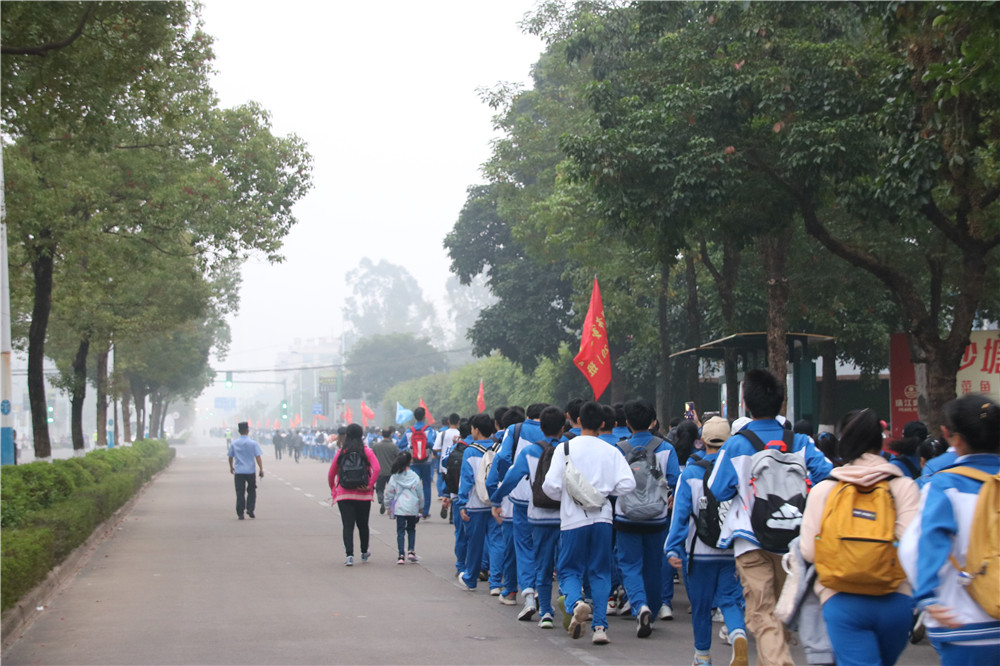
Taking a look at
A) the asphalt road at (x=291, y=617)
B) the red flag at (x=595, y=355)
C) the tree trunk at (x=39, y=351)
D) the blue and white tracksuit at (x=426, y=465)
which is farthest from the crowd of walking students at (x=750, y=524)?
the tree trunk at (x=39, y=351)

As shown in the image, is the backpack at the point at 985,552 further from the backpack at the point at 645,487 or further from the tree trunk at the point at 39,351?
the tree trunk at the point at 39,351

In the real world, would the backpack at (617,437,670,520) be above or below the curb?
above

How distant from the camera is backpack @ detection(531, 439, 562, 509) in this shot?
867 centimetres

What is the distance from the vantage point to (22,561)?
951cm

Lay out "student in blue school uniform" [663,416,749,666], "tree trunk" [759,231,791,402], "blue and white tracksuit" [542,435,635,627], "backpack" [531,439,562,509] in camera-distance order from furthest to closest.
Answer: "tree trunk" [759,231,791,402] → "backpack" [531,439,562,509] → "blue and white tracksuit" [542,435,635,627] → "student in blue school uniform" [663,416,749,666]

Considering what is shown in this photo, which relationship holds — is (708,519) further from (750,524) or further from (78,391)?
(78,391)

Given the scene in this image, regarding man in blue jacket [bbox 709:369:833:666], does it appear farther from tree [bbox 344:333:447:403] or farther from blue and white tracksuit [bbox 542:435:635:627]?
tree [bbox 344:333:447:403]

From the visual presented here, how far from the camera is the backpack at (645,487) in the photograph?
870 cm

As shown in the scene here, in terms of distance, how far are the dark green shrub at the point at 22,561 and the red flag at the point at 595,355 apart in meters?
9.67

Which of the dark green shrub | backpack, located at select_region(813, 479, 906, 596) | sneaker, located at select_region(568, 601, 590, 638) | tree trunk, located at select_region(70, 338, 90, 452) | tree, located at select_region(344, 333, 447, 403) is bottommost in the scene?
sneaker, located at select_region(568, 601, 590, 638)

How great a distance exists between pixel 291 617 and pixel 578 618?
2866mm

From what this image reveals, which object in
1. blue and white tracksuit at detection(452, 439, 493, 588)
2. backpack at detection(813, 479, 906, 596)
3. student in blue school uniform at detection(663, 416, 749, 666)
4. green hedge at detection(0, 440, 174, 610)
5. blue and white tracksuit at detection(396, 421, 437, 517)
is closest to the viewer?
backpack at detection(813, 479, 906, 596)

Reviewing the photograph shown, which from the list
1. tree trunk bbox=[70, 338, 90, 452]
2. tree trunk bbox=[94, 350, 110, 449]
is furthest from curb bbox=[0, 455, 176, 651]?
tree trunk bbox=[94, 350, 110, 449]

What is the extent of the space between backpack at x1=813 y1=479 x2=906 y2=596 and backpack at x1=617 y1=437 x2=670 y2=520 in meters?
3.97
